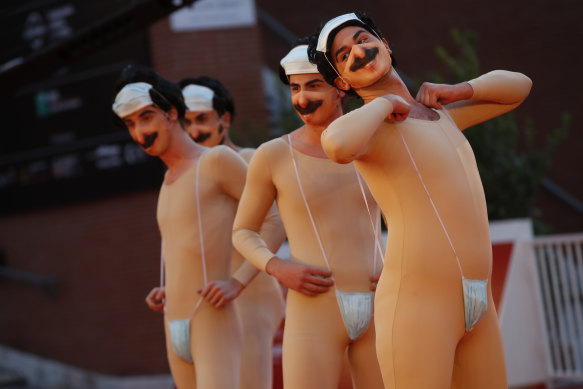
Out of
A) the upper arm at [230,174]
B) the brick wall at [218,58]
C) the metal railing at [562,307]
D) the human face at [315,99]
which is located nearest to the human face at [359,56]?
the human face at [315,99]

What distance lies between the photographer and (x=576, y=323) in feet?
25.3

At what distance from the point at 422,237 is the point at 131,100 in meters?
1.86

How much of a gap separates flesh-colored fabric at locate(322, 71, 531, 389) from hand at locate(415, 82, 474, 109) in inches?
3.9

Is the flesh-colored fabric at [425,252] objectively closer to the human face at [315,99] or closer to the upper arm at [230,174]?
the human face at [315,99]

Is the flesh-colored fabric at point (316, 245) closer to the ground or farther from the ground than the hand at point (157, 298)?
farther from the ground

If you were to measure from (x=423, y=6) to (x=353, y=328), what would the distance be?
8.69 meters

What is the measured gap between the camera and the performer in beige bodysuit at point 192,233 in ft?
12.6

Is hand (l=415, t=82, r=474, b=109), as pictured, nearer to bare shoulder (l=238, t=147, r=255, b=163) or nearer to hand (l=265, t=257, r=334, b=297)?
hand (l=265, t=257, r=334, b=297)

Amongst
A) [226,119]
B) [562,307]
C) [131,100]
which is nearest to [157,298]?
[131,100]

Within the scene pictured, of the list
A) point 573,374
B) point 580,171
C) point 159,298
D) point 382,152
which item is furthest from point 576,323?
point 382,152

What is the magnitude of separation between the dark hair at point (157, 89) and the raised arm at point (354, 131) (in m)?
1.65

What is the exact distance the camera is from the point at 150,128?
4.07 meters

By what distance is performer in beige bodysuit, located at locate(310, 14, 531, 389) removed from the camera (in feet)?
8.63

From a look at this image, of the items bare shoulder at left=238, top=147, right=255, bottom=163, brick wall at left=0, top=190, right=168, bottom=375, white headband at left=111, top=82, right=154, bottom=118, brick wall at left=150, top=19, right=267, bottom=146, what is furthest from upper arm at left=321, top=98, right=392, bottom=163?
brick wall at left=0, top=190, right=168, bottom=375
